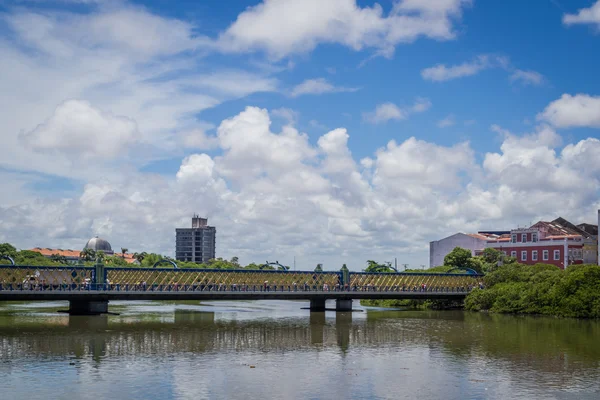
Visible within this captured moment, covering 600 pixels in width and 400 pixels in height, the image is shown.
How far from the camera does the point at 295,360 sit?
42.6m

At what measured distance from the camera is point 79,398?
98.6 ft

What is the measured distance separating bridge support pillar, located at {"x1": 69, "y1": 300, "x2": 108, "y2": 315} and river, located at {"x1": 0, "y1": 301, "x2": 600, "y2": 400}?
20.9 ft

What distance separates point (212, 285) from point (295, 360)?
43.2 meters

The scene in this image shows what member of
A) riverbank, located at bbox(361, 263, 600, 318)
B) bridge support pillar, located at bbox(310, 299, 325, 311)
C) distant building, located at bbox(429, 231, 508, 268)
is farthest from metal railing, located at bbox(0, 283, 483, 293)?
distant building, located at bbox(429, 231, 508, 268)

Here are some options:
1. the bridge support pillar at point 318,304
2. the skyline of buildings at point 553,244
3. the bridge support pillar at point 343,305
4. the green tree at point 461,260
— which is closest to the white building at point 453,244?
the skyline of buildings at point 553,244

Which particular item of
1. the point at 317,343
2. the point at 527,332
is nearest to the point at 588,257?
the point at 527,332

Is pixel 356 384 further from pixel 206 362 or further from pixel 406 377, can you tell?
pixel 206 362

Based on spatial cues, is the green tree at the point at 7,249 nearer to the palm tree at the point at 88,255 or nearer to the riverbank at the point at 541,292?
the palm tree at the point at 88,255

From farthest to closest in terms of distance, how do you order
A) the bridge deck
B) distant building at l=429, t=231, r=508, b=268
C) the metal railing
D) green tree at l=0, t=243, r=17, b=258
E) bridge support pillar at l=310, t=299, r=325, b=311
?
green tree at l=0, t=243, r=17, b=258, distant building at l=429, t=231, r=508, b=268, bridge support pillar at l=310, t=299, r=325, b=311, the metal railing, the bridge deck

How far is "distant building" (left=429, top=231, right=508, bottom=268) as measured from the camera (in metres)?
138

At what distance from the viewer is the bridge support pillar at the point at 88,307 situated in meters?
76.0

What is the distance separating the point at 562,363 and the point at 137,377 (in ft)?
80.8

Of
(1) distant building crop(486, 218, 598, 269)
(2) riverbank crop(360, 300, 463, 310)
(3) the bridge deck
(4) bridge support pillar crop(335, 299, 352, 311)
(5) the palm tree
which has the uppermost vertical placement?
(1) distant building crop(486, 218, 598, 269)

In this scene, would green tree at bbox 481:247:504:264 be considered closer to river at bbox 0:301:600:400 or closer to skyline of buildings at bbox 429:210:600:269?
skyline of buildings at bbox 429:210:600:269
